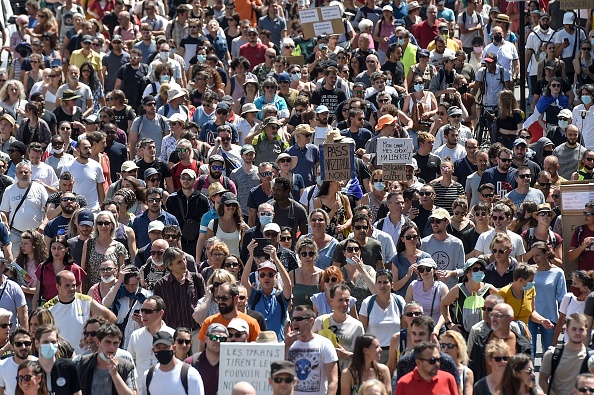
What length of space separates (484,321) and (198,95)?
32.3 feet

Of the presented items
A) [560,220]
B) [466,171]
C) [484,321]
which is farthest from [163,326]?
[466,171]

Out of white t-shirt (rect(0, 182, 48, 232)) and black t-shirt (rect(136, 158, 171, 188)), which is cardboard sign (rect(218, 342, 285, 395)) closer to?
white t-shirt (rect(0, 182, 48, 232))

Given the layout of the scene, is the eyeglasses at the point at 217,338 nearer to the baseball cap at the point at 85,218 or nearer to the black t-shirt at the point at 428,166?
the baseball cap at the point at 85,218

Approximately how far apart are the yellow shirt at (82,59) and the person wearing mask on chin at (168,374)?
12.5m

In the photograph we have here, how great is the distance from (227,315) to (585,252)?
4.50m

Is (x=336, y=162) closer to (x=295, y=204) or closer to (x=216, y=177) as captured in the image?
(x=295, y=204)

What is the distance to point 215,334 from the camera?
488 inches

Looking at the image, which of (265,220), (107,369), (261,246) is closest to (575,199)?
(265,220)

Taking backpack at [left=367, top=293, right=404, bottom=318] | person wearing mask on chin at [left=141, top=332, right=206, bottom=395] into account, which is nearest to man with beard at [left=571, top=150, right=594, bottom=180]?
backpack at [left=367, top=293, right=404, bottom=318]

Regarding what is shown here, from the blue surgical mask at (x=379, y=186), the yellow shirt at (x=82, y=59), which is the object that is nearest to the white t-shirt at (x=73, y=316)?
the blue surgical mask at (x=379, y=186)

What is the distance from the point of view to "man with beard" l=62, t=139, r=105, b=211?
18370 mm

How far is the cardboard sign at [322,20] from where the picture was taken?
24.1 m

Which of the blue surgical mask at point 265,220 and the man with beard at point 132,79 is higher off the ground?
the man with beard at point 132,79

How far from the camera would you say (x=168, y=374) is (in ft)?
39.6
